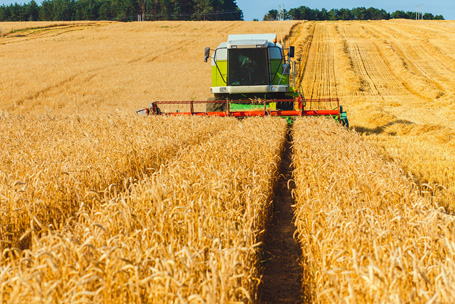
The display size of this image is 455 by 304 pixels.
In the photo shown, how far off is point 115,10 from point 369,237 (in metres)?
96.8

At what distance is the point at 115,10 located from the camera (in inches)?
3600

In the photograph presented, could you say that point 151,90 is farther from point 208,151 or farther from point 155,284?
point 155,284

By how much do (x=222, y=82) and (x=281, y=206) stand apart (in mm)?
7330

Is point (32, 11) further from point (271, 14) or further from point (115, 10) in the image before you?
→ point (271, 14)

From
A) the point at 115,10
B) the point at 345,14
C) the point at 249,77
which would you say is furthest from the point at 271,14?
the point at 249,77

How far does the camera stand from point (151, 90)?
2373 centimetres

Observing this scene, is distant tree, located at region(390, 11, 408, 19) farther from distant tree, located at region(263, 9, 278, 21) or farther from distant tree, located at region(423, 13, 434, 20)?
distant tree, located at region(263, 9, 278, 21)

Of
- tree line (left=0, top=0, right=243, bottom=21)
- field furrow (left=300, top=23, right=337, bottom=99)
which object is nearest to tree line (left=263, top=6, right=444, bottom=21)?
tree line (left=0, top=0, right=243, bottom=21)

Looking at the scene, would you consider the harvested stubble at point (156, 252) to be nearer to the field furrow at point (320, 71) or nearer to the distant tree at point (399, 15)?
the field furrow at point (320, 71)

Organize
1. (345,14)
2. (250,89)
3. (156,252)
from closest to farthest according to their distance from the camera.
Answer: (156,252) < (250,89) < (345,14)

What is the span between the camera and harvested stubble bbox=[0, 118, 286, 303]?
7.13 ft

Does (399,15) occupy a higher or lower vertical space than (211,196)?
higher

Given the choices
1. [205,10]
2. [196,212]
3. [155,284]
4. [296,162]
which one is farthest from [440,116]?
[205,10]

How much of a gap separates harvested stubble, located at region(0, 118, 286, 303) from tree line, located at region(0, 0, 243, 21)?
291 feet
